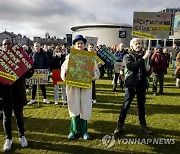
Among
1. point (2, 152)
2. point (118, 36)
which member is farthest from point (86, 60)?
point (118, 36)

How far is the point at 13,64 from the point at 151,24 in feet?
11.8

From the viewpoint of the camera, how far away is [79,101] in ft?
19.4

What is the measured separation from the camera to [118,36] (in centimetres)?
7544

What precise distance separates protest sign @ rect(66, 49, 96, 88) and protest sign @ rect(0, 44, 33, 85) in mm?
892

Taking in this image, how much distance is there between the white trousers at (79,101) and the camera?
5.85 m

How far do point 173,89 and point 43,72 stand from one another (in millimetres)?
7244

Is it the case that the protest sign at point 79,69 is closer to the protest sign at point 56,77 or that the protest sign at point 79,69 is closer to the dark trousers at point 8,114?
the dark trousers at point 8,114

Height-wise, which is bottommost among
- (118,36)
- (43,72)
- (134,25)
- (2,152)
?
(2,152)

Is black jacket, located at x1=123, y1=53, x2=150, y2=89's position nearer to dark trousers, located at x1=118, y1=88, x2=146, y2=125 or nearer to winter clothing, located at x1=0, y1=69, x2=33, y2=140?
dark trousers, located at x1=118, y1=88, x2=146, y2=125

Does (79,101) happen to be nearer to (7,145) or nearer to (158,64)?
(7,145)

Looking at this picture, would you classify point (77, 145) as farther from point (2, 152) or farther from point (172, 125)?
point (172, 125)

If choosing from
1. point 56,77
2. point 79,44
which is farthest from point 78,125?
point 56,77

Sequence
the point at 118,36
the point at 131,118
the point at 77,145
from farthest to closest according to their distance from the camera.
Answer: the point at 118,36, the point at 131,118, the point at 77,145

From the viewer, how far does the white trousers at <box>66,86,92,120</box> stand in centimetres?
585
